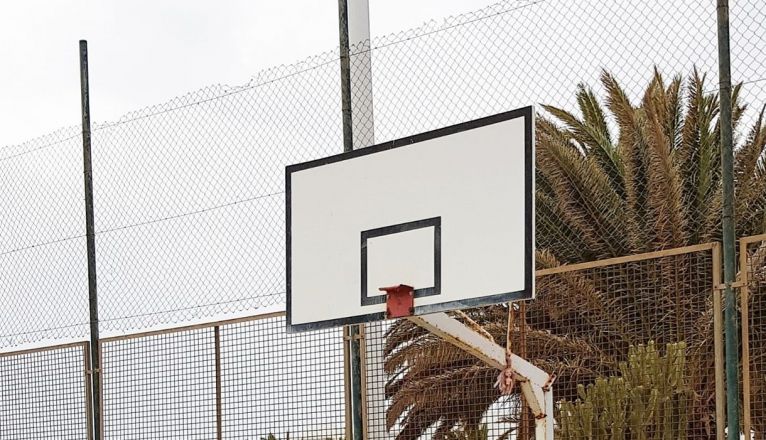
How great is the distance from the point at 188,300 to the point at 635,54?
135 inches

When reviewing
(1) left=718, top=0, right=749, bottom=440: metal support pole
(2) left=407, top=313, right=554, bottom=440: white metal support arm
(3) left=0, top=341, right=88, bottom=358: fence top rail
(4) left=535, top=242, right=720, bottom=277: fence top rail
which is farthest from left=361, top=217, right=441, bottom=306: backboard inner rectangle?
(3) left=0, top=341, right=88, bottom=358: fence top rail

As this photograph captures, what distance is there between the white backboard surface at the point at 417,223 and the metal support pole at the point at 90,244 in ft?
9.19

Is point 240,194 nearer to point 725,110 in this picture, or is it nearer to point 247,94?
point 247,94

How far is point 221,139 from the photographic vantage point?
28.9ft

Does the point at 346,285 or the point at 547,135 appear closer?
the point at 346,285

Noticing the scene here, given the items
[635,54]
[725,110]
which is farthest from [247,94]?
[725,110]

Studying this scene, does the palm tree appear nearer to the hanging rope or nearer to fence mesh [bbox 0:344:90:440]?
the hanging rope

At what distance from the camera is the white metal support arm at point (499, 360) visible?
588cm

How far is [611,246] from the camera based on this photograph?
11250 mm

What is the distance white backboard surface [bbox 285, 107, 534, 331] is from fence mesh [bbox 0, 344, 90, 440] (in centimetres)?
355

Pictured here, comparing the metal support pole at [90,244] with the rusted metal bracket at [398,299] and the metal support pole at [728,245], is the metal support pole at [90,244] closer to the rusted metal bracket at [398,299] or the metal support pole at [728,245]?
the rusted metal bracket at [398,299]

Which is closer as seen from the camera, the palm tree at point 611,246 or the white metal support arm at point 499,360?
the white metal support arm at point 499,360

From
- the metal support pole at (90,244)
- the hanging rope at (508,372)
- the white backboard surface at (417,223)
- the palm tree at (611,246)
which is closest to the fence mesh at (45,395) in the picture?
the metal support pole at (90,244)

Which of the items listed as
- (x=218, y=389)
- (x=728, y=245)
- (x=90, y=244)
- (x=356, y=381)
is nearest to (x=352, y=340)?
(x=356, y=381)
